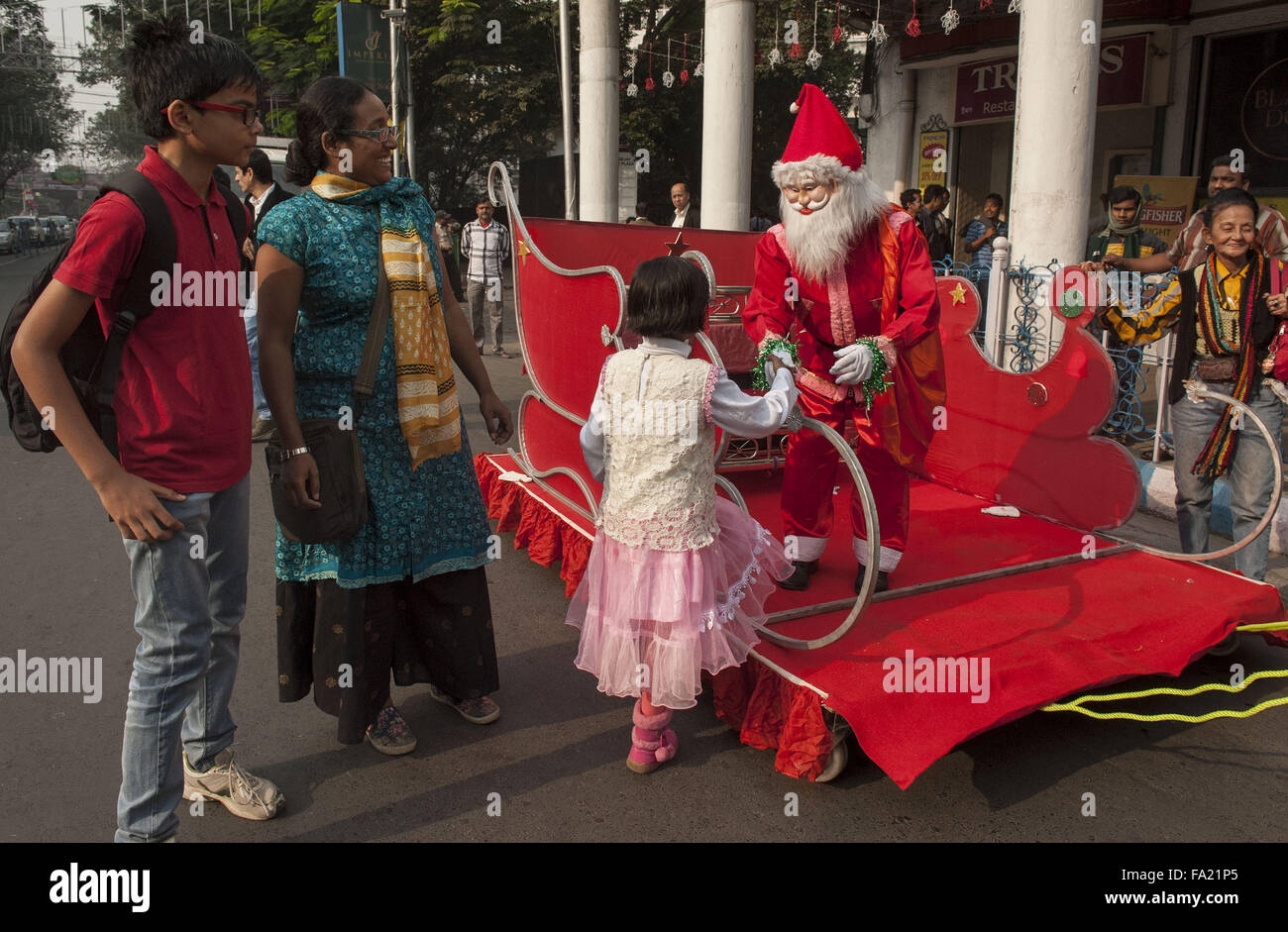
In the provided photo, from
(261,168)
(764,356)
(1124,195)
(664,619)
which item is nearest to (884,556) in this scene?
(764,356)

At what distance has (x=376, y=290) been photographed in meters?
2.84

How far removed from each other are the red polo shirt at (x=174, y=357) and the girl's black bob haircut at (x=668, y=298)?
3.45 ft

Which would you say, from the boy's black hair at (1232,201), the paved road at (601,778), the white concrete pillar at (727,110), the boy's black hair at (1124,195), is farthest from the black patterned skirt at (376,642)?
the white concrete pillar at (727,110)

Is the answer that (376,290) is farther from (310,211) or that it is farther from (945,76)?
(945,76)

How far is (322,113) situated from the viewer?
9.04 ft

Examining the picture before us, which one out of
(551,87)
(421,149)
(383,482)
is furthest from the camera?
(421,149)

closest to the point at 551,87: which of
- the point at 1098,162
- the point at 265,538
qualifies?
the point at 1098,162

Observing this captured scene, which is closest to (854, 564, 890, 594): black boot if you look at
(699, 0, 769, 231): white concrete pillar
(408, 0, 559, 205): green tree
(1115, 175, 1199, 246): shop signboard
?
(699, 0, 769, 231): white concrete pillar

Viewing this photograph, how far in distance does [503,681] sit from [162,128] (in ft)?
7.21

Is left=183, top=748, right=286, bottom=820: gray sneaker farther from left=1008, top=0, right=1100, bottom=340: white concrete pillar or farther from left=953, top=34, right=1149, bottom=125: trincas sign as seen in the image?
left=953, top=34, right=1149, bottom=125: trincas sign

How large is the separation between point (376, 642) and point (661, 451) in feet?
3.47

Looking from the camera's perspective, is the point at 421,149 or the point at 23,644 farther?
the point at 421,149

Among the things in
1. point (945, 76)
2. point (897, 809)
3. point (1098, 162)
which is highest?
point (945, 76)

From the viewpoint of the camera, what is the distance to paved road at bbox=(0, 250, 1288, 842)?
2.79 metres
